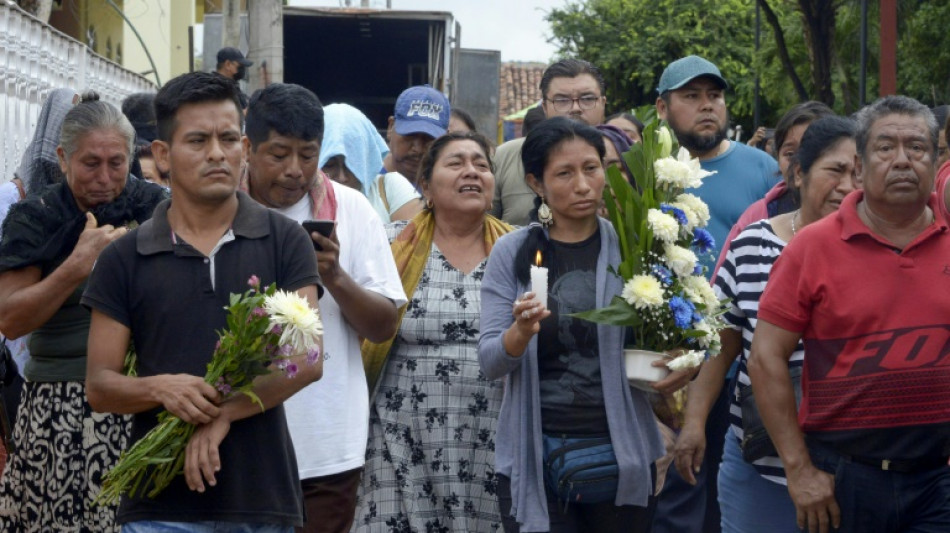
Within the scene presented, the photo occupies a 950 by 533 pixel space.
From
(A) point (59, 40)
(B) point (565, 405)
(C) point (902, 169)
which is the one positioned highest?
(A) point (59, 40)

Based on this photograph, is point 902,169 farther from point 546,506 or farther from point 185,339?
point 185,339

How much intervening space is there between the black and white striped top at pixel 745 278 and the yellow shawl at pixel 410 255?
1107mm

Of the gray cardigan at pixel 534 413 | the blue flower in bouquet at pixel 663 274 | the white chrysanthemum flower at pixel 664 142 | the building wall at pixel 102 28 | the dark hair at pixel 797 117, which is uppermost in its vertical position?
the building wall at pixel 102 28

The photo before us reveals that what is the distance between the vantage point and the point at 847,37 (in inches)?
907

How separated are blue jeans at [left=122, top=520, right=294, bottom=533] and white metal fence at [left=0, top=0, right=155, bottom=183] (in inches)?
201

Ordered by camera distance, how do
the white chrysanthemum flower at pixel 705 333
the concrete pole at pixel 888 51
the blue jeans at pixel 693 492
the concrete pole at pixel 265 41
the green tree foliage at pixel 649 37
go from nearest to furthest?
the white chrysanthemum flower at pixel 705 333 < the blue jeans at pixel 693 492 < the concrete pole at pixel 888 51 < the concrete pole at pixel 265 41 < the green tree foliage at pixel 649 37

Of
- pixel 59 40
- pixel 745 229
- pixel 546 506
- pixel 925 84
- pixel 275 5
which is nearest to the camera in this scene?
pixel 546 506

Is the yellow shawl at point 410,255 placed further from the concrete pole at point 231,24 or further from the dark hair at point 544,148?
the concrete pole at point 231,24

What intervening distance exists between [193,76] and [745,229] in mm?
2490

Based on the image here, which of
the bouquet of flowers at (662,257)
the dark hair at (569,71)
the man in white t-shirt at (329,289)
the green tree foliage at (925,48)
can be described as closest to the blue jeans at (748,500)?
the bouquet of flowers at (662,257)

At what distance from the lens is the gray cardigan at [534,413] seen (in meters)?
5.21

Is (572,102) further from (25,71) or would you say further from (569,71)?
(25,71)

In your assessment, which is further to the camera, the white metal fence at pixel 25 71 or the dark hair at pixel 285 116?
the white metal fence at pixel 25 71

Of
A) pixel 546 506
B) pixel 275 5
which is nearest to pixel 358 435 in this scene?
pixel 546 506
